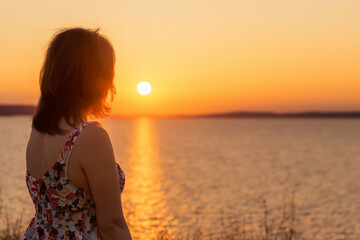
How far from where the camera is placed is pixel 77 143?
2.17 meters

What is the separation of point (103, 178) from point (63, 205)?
0.31 metres

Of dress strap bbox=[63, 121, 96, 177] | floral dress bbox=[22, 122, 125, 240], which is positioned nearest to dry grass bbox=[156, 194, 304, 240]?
floral dress bbox=[22, 122, 125, 240]

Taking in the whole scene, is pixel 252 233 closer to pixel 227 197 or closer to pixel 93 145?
pixel 93 145

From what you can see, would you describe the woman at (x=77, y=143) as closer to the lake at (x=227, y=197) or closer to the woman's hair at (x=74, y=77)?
the woman's hair at (x=74, y=77)

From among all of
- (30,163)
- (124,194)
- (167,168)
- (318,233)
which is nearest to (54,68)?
(30,163)

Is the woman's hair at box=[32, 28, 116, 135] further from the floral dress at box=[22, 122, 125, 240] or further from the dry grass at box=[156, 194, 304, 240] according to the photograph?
the dry grass at box=[156, 194, 304, 240]

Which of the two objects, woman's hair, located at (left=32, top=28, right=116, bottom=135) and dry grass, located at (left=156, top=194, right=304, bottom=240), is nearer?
woman's hair, located at (left=32, top=28, right=116, bottom=135)

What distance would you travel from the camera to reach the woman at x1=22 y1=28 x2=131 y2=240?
2178 mm

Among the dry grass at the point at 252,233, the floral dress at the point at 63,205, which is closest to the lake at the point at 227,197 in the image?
the dry grass at the point at 252,233

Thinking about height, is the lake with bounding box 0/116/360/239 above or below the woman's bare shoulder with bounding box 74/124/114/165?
below

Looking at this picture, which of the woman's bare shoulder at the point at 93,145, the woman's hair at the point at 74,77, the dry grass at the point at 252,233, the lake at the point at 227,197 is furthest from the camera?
the lake at the point at 227,197

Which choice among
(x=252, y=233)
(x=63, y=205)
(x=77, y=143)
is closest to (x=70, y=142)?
(x=77, y=143)

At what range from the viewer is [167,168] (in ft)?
154

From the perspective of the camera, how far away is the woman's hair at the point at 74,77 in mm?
2246
